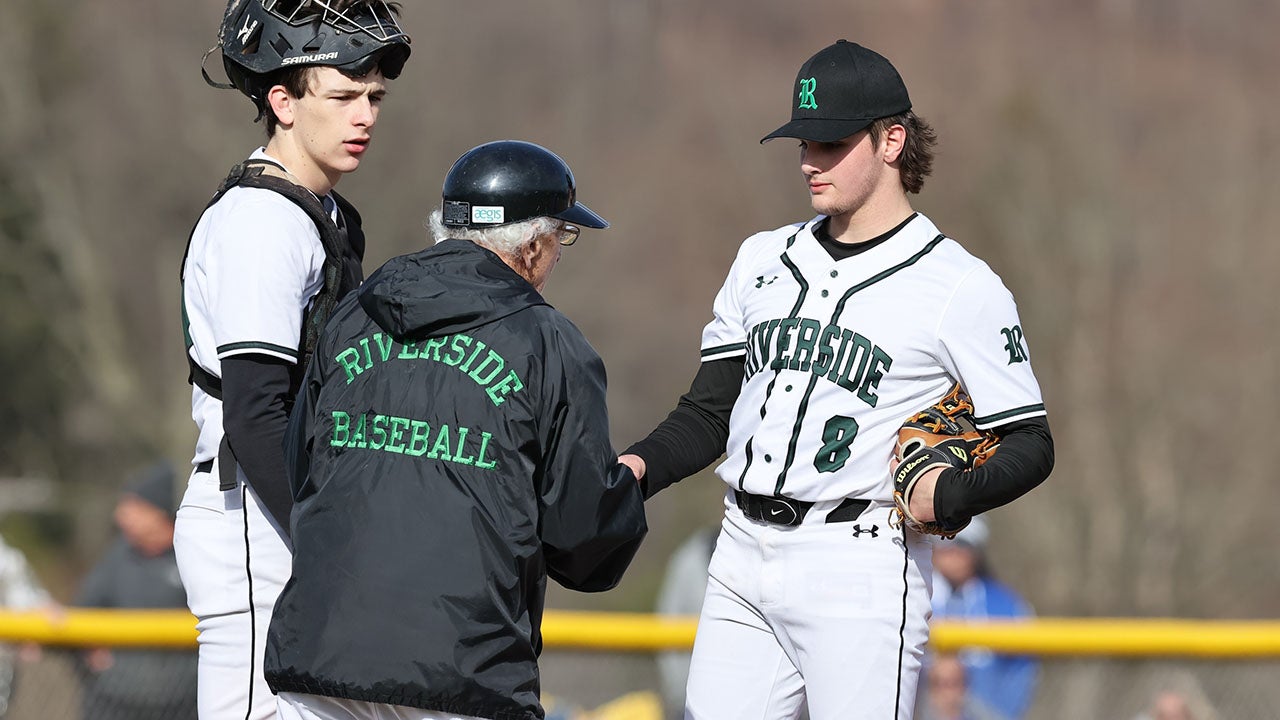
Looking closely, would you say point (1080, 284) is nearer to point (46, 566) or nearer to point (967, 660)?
point (967, 660)

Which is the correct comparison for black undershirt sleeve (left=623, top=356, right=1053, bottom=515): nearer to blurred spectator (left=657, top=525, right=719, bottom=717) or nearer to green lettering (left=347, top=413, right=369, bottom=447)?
green lettering (left=347, top=413, right=369, bottom=447)

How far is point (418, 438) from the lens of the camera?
2811 millimetres

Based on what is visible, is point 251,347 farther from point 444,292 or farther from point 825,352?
point 825,352

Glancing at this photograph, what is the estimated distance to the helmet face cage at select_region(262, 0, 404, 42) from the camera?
3455mm

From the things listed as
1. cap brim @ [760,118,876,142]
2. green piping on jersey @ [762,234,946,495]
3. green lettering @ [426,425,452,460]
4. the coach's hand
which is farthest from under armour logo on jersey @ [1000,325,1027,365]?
green lettering @ [426,425,452,460]

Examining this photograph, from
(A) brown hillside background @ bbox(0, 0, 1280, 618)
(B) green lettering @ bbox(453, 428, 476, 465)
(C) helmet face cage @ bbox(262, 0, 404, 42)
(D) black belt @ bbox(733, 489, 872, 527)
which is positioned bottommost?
(A) brown hillside background @ bbox(0, 0, 1280, 618)

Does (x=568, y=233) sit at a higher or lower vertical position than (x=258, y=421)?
higher

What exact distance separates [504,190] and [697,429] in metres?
0.95

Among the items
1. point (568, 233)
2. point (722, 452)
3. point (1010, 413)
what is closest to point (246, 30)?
point (568, 233)

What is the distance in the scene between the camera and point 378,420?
2.83 meters

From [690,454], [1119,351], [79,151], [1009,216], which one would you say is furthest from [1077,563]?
[79,151]

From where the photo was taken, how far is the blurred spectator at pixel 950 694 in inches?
223

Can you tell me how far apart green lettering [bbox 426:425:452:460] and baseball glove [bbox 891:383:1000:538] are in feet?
3.47

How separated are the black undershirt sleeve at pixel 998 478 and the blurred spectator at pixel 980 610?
259 centimetres
